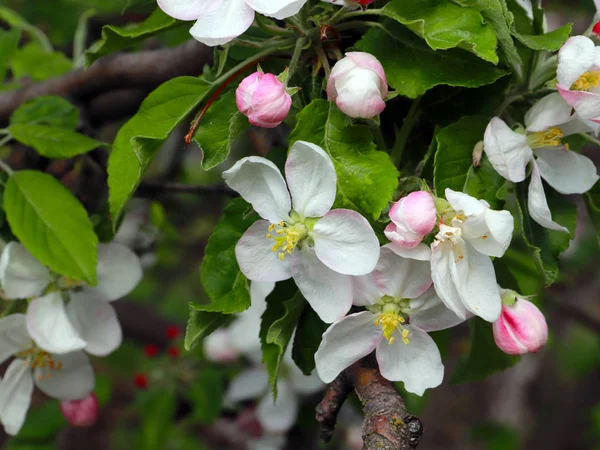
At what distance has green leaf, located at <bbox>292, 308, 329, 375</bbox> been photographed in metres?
1.01

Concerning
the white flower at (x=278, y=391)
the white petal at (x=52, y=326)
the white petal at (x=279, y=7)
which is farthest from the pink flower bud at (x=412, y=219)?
the white flower at (x=278, y=391)

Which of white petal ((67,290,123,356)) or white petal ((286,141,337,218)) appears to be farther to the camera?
white petal ((67,290,123,356))

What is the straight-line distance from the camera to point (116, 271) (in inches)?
49.6

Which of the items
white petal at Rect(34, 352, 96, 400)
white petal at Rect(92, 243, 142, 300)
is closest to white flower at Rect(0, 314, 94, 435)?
white petal at Rect(34, 352, 96, 400)

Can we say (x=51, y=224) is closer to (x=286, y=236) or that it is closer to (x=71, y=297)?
(x=71, y=297)

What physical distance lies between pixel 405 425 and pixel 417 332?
12 cm

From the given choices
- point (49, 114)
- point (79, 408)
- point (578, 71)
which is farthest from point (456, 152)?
point (79, 408)

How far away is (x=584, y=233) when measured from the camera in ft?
13.9

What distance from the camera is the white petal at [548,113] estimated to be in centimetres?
93

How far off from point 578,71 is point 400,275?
316 millimetres

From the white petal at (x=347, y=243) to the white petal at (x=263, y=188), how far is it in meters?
0.05

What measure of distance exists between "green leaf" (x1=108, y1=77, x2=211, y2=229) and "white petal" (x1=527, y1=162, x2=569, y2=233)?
44 cm

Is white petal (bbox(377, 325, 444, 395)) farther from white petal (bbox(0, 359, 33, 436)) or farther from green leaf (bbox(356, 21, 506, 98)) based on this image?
white petal (bbox(0, 359, 33, 436))

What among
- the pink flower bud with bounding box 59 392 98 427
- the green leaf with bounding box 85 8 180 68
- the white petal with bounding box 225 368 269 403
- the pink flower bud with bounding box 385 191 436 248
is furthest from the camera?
the white petal with bounding box 225 368 269 403
